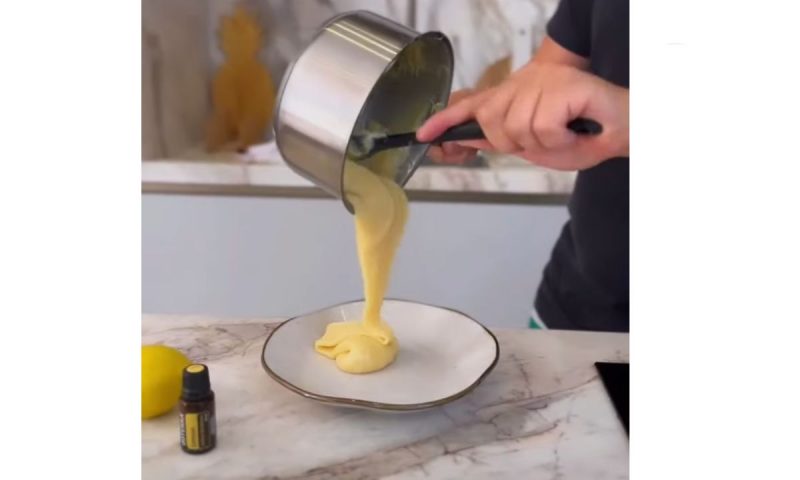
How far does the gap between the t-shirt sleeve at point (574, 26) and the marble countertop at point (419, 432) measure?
1.54 feet

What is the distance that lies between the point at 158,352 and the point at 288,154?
21 cm

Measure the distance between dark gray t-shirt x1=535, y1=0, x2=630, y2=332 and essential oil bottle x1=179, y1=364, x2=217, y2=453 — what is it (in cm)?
63

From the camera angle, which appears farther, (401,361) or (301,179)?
(301,179)

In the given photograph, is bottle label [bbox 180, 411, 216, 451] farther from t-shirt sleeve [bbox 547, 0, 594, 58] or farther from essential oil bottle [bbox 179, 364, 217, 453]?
t-shirt sleeve [bbox 547, 0, 594, 58]

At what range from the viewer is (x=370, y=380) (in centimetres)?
77

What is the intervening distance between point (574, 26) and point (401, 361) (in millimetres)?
562

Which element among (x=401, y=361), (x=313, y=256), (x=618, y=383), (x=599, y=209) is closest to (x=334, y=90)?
(x=401, y=361)

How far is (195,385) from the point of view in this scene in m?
0.65

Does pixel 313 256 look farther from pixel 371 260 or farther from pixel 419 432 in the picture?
pixel 419 432
